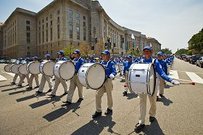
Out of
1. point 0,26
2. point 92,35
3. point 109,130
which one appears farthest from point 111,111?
point 0,26

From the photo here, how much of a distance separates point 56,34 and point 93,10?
63.1 feet

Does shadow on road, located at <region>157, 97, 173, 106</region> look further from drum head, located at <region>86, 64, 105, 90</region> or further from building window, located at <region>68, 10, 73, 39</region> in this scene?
building window, located at <region>68, 10, 73, 39</region>

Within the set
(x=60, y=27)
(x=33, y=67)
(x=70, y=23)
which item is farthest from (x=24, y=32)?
(x=33, y=67)

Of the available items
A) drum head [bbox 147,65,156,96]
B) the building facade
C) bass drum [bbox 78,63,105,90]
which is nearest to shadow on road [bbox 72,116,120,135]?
bass drum [bbox 78,63,105,90]

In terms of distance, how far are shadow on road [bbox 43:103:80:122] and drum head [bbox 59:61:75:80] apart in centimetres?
122

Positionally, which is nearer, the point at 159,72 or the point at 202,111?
the point at 159,72

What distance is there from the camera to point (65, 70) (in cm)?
753

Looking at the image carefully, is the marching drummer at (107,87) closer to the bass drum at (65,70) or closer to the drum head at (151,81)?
the drum head at (151,81)

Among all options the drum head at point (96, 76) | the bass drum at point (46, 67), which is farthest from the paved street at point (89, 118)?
the bass drum at point (46, 67)

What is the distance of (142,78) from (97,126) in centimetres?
180

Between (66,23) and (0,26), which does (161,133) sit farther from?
(0,26)

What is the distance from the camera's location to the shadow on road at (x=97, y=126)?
14.6 ft

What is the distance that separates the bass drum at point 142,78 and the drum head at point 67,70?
369 centimetres

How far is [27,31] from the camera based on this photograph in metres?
80.7
